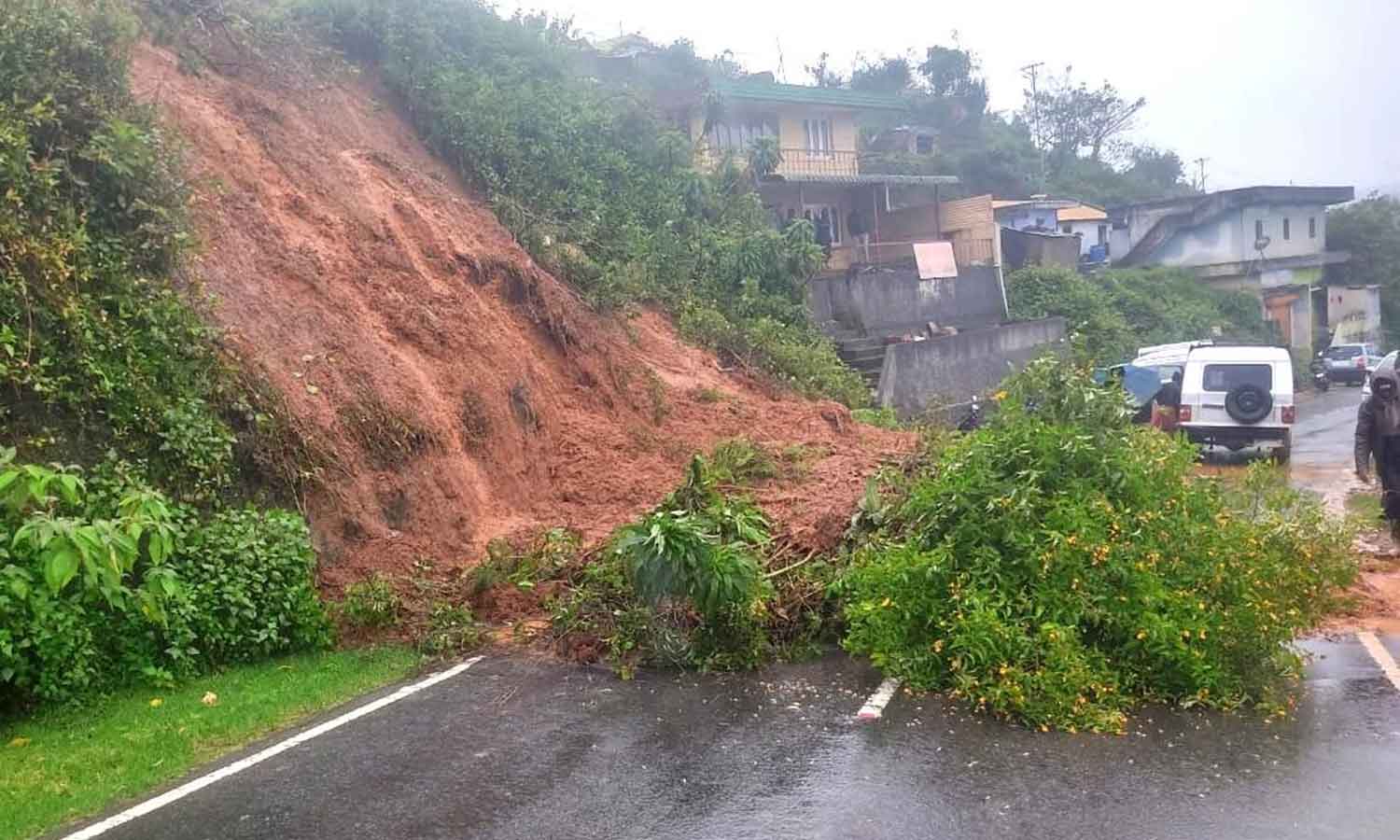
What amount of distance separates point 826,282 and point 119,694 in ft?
64.4

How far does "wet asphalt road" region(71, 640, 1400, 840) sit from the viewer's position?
18.2 feet

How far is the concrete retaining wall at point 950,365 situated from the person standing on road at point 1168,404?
294 centimetres

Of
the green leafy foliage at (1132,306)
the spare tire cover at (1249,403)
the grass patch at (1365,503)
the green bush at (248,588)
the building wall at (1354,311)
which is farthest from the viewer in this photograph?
the building wall at (1354,311)

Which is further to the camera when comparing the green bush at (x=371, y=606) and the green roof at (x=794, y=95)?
the green roof at (x=794, y=95)

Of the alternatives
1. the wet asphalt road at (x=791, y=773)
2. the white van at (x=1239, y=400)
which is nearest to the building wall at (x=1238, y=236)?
the white van at (x=1239, y=400)

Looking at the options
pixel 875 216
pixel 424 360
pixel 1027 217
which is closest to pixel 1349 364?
Answer: pixel 1027 217

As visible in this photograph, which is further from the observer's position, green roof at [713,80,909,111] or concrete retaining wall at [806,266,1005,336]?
green roof at [713,80,909,111]

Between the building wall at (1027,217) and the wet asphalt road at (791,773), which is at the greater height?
the building wall at (1027,217)

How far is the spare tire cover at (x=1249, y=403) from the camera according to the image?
728 inches

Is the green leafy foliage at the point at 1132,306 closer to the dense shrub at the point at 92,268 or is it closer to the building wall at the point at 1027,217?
the building wall at the point at 1027,217

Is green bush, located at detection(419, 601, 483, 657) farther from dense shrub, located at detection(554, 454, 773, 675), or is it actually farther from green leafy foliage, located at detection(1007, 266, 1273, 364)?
green leafy foliage, located at detection(1007, 266, 1273, 364)

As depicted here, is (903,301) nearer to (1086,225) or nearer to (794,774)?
(794,774)

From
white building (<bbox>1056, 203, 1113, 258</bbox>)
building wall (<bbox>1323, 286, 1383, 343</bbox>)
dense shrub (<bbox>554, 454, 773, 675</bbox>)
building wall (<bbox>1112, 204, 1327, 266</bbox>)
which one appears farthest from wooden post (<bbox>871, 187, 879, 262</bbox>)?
dense shrub (<bbox>554, 454, 773, 675</bbox>)

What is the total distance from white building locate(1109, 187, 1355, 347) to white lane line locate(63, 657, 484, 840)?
42.8 m
